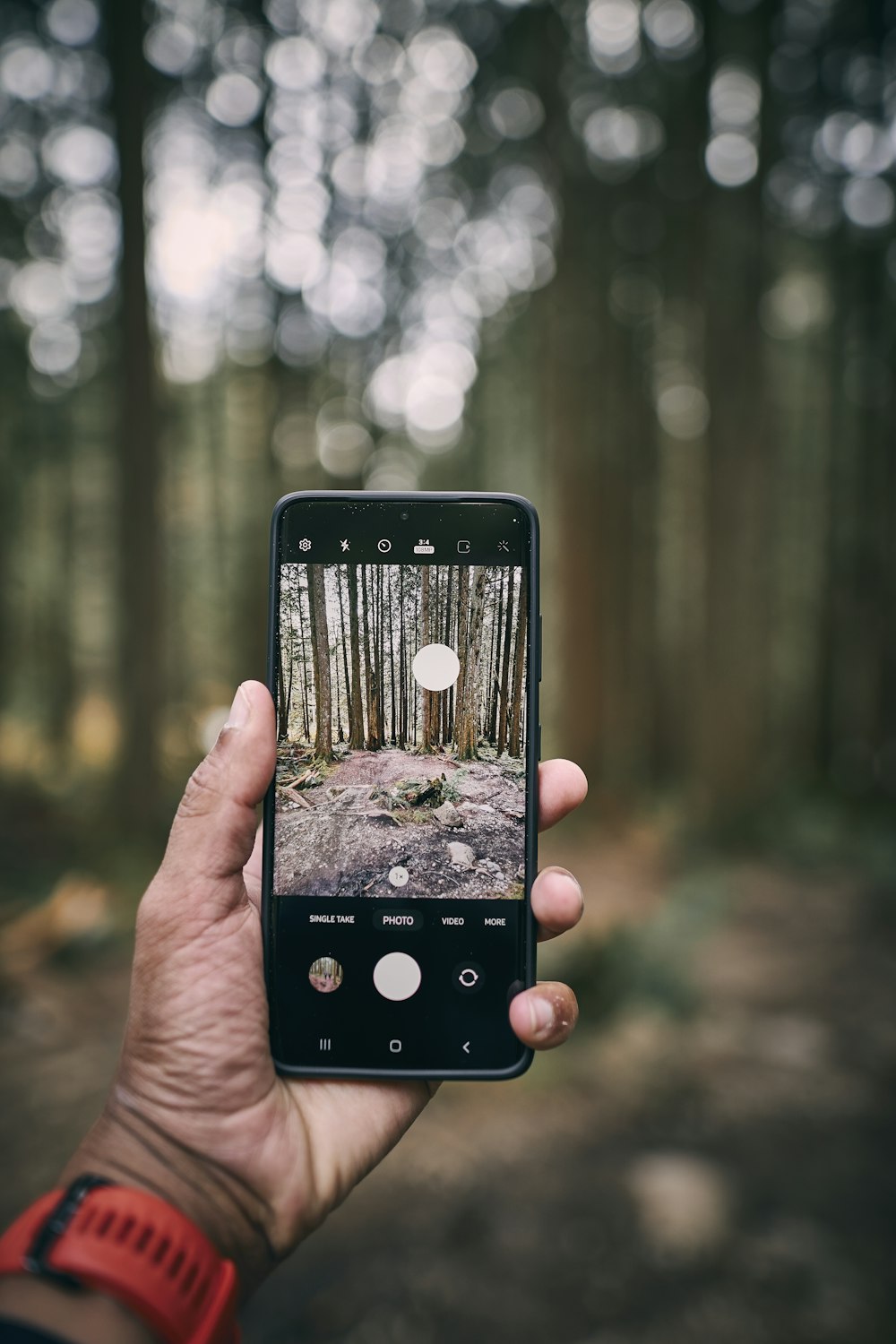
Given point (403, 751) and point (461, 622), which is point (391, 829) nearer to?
point (403, 751)

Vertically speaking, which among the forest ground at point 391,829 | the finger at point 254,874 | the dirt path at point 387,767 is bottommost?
the finger at point 254,874

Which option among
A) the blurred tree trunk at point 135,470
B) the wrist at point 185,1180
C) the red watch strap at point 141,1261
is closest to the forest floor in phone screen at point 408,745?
the wrist at point 185,1180

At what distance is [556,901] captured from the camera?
1.91 metres

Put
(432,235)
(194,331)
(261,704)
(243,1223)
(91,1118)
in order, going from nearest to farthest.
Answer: (243,1223) < (261,704) < (91,1118) < (432,235) < (194,331)

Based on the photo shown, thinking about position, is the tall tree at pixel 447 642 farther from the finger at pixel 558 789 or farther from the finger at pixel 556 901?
the finger at pixel 556 901

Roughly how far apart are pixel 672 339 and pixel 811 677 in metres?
6.46

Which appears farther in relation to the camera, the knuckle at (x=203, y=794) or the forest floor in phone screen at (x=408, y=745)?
the forest floor in phone screen at (x=408, y=745)

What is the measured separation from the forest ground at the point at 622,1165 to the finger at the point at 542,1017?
7.96 feet

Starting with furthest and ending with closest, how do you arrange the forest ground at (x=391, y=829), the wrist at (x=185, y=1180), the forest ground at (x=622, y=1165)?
the forest ground at (x=622, y=1165) → the forest ground at (x=391, y=829) → the wrist at (x=185, y=1180)

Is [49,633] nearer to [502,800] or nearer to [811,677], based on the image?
[811,677]

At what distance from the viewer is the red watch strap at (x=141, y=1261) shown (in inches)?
49.6

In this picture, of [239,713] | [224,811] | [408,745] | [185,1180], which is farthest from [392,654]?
[185,1180]

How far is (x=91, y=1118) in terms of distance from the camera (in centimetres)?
464

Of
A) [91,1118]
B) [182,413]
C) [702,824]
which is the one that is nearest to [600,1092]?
[91,1118]
